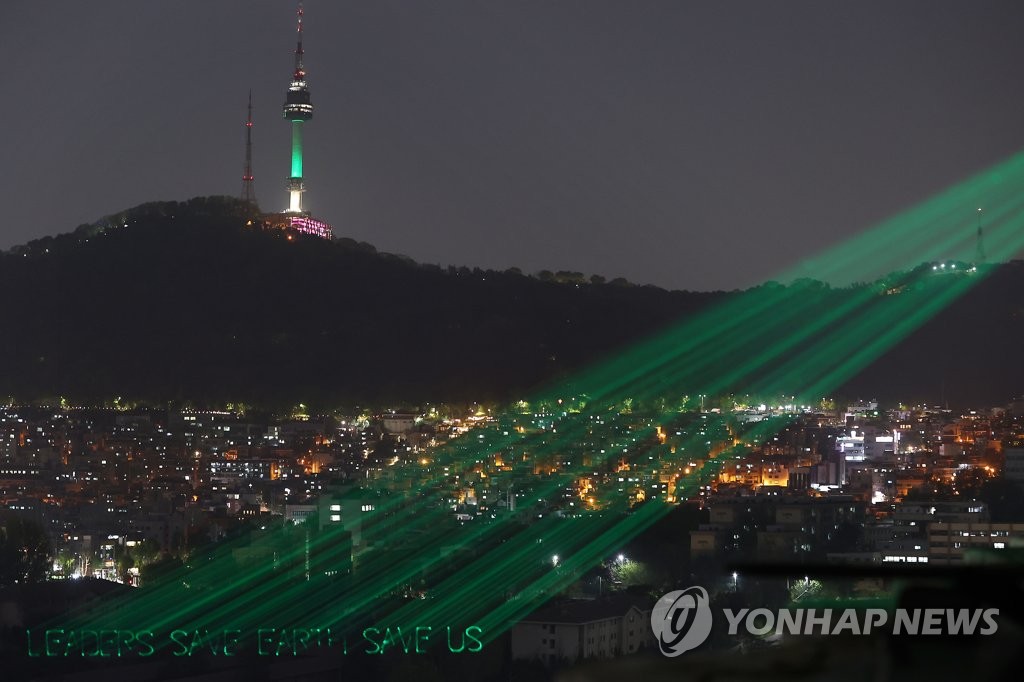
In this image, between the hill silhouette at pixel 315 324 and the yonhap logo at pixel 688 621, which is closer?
the yonhap logo at pixel 688 621

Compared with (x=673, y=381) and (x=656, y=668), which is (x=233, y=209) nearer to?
(x=673, y=381)

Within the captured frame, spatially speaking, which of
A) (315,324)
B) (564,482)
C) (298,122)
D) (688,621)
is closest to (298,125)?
(298,122)

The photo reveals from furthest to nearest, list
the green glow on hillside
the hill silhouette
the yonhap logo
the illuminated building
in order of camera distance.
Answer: the illuminated building → the hill silhouette → the green glow on hillside → the yonhap logo

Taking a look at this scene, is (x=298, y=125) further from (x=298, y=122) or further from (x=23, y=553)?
(x=23, y=553)

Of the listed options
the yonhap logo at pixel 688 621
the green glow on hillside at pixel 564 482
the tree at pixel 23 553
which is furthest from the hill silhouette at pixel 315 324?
the yonhap logo at pixel 688 621

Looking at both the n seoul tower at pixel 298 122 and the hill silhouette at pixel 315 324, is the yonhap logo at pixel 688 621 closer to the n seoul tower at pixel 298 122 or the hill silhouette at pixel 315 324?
the hill silhouette at pixel 315 324

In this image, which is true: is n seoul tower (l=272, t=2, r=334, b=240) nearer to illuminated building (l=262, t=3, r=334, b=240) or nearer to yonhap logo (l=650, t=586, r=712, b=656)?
illuminated building (l=262, t=3, r=334, b=240)

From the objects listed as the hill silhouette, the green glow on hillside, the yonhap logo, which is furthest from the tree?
the hill silhouette
